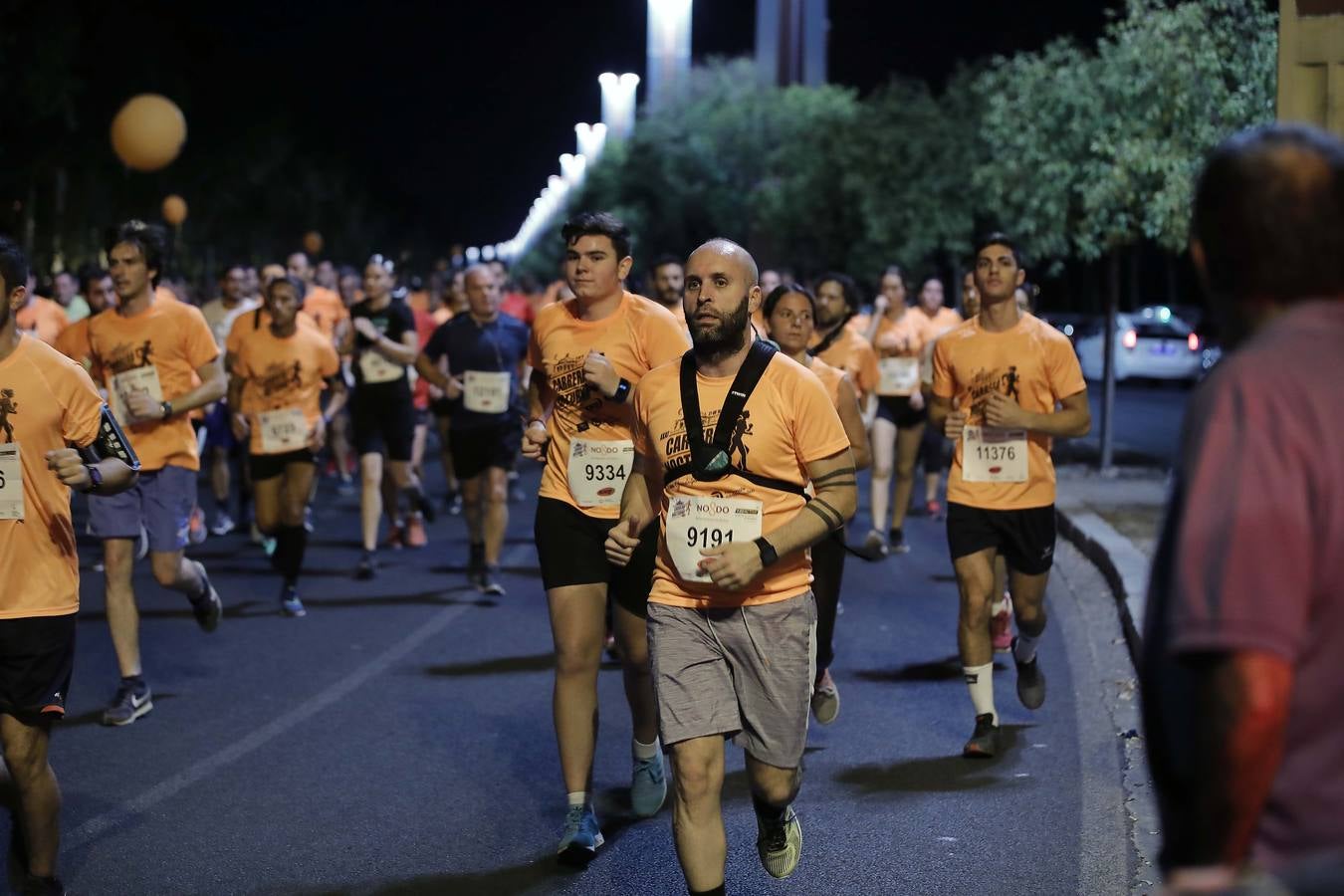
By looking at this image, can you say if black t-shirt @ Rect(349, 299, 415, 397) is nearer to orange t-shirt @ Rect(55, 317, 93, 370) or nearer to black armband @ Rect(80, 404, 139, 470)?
orange t-shirt @ Rect(55, 317, 93, 370)

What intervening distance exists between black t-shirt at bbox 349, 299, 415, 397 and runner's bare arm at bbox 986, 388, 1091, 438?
21.4 feet

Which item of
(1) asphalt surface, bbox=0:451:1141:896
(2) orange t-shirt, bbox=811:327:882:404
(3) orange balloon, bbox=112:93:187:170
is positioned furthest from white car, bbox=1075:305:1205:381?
(1) asphalt surface, bbox=0:451:1141:896

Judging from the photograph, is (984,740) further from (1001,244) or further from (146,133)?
(146,133)

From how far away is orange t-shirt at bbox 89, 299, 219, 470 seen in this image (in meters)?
8.55

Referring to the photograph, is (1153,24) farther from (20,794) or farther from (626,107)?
(626,107)

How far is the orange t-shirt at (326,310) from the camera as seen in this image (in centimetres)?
1795

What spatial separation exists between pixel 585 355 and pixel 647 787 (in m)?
1.56

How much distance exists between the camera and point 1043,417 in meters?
7.35

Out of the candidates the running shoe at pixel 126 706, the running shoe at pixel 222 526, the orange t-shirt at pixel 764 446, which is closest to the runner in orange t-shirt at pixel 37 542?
the orange t-shirt at pixel 764 446

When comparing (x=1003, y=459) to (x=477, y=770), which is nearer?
(x=477, y=770)

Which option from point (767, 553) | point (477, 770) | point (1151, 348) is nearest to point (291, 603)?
point (477, 770)

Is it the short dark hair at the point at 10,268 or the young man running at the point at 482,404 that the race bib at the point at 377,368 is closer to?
the young man running at the point at 482,404

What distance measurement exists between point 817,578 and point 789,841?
8.99 feet

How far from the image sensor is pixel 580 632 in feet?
19.9
